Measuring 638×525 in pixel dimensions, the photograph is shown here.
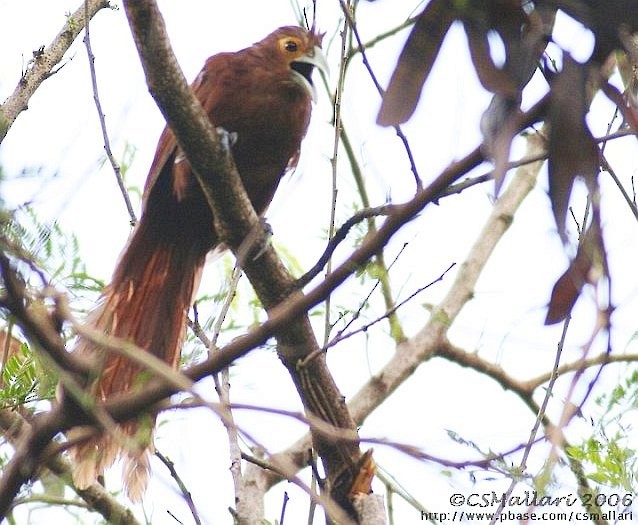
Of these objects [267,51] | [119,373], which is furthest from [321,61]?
[119,373]

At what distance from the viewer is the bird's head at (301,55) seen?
10.6 feet

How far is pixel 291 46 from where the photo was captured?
3.32 meters

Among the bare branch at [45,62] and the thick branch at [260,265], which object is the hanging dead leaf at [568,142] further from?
the bare branch at [45,62]

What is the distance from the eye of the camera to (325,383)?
2.42 metres

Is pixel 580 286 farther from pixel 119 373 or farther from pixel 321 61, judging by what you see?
pixel 321 61

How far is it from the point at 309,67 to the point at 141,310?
1046 millimetres

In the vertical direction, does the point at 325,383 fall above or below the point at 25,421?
above

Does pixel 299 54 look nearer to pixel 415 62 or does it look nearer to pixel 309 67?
pixel 309 67

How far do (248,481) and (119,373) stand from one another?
486 mm

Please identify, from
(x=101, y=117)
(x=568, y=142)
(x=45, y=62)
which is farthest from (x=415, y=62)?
(x=45, y=62)

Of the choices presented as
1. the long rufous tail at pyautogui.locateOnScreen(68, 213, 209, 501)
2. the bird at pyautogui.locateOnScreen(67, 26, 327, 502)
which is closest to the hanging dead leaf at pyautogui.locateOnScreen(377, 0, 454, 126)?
the long rufous tail at pyautogui.locateOnScreen(68, 213, 209, 501)

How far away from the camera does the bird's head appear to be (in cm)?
325

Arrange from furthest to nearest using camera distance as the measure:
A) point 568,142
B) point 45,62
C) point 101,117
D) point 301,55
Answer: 1. point 301,55
2. point 45,62
3. point 101,117
4. point 568,142

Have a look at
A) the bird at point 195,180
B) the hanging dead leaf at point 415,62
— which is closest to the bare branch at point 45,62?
the bird at point 195,180
